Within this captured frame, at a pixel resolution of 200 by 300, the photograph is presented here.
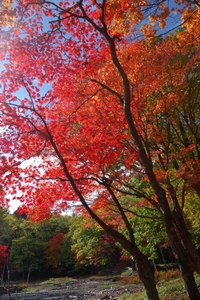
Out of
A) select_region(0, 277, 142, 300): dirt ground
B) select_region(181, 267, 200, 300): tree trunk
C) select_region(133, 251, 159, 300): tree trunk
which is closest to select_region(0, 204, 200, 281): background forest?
select_region(0, 277, 142, 300): dirt ground

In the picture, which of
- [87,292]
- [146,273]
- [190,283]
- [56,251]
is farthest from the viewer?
[56,251]

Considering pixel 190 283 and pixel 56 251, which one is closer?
pixel 190 283

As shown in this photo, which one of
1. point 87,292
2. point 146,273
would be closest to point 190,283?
point 146,273

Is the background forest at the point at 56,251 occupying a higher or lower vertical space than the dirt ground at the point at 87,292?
higher

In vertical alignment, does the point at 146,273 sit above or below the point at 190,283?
above

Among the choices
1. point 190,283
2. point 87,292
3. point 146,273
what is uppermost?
point 146,273

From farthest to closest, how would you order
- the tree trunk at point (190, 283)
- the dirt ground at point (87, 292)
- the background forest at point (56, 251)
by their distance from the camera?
the background forest at point (56, 251) < the dirt ground at point (87, 292) < the tree trunk at point (190, 283)

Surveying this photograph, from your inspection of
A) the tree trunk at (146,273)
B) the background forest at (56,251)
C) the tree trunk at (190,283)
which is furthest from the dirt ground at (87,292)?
the tree trunk at (190,283)

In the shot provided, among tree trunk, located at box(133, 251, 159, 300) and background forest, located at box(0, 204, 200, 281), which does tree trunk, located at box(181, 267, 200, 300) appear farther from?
background forest, located at box(0, 204, 200, 281)

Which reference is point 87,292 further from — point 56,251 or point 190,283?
point 190,283

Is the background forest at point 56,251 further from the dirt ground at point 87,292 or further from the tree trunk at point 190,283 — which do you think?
the tree trunk at point 190,283

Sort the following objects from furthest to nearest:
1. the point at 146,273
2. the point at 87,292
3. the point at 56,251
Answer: the point at 56,251, the point at 87,292, the point at 146,273

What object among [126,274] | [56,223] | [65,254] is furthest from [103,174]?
[56,223]

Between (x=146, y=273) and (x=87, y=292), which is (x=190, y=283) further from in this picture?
(x=87, y=292)
